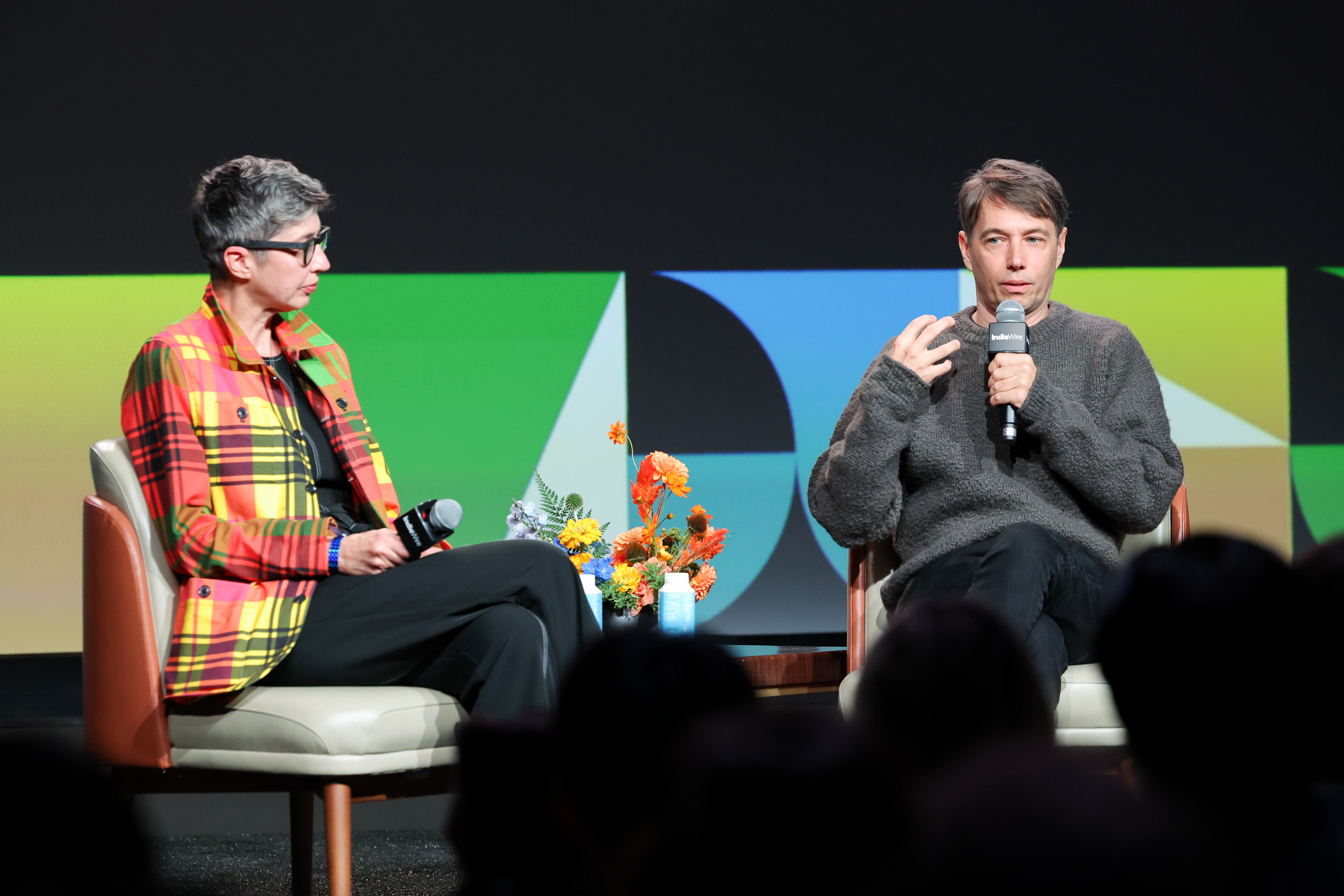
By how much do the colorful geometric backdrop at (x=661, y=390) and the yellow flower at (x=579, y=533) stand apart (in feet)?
A: 3.89

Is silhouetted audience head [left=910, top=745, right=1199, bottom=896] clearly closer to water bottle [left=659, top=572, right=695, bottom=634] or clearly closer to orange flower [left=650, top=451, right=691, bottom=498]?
water bottle [left=659, top=572, right=695, bottom=634]

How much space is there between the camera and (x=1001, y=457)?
240 cm

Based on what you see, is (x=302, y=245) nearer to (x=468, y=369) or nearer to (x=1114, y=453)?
(x=1114, y=453)

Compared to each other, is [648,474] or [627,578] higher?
[648,474]

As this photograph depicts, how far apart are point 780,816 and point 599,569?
6.95 feet

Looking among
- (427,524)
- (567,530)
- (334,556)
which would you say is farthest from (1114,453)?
(334,556)

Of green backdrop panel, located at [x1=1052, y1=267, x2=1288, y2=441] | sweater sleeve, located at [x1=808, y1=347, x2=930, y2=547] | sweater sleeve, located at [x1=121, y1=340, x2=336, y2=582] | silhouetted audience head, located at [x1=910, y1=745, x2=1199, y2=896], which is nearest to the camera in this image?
silhouetted audience head, located at [x1=910, y1=745, x2=1199, y2=896]

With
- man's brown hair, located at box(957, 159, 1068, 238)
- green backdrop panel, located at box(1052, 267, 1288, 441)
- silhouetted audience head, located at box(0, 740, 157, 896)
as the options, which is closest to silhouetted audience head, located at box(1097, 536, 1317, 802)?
silhouetted audience head, located at box(0, 740, 157, 896)

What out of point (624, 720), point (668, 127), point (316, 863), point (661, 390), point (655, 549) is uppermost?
point (668, 127)

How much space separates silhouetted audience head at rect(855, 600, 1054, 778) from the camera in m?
0.70

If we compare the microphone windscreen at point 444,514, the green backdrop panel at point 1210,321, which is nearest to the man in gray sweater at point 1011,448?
the microphone windscreen at point 444,514

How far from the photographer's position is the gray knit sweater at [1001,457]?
2.26 m

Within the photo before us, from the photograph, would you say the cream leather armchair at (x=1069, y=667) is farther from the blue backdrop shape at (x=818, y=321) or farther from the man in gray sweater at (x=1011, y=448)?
the blue backdrop shape at (x=818, y=321)

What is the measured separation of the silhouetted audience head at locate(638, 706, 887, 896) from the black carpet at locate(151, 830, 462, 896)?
6.64ft
